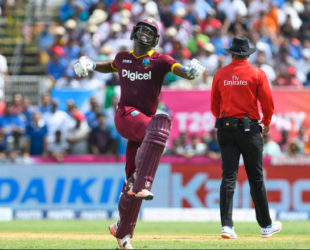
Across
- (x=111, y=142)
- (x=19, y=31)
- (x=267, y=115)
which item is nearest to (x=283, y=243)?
(x=267, y=115)

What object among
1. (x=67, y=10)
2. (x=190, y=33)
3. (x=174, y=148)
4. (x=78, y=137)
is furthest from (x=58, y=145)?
(x=67, y=10)

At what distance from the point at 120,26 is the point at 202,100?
411 centimetres

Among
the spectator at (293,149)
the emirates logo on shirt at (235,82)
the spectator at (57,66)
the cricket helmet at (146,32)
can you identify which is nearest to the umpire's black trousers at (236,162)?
the emirates logo on shirt at (235,82)

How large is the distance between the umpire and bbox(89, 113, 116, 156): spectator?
27.8 feet

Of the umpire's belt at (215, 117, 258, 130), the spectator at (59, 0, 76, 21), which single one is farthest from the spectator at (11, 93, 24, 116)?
the umpire's belt at (215, 117, 258, 130)

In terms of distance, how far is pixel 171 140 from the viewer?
1897cm

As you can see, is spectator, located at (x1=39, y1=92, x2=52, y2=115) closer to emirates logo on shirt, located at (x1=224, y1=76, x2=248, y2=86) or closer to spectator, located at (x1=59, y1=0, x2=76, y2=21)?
spectator, located at (x1=59, y1=0, x2=76, y2=21)

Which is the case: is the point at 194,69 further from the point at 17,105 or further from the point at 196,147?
the point at 17,105

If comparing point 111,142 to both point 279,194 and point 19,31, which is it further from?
point 19,31

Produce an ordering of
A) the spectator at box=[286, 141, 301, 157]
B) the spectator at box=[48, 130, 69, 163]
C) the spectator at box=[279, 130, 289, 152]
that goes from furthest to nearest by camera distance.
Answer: the spectator at box=[48, 130, 69, 163] < the spectator at box=[279, 130, 289, 152] < the spectator at box=[286, 141, 301, 157]

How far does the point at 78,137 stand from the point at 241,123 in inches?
362

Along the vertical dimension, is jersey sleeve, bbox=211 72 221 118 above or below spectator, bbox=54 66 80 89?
above

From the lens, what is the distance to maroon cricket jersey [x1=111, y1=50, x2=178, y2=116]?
28.8ft

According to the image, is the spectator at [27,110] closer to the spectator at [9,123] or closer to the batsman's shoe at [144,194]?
the spectator at [9,123]
